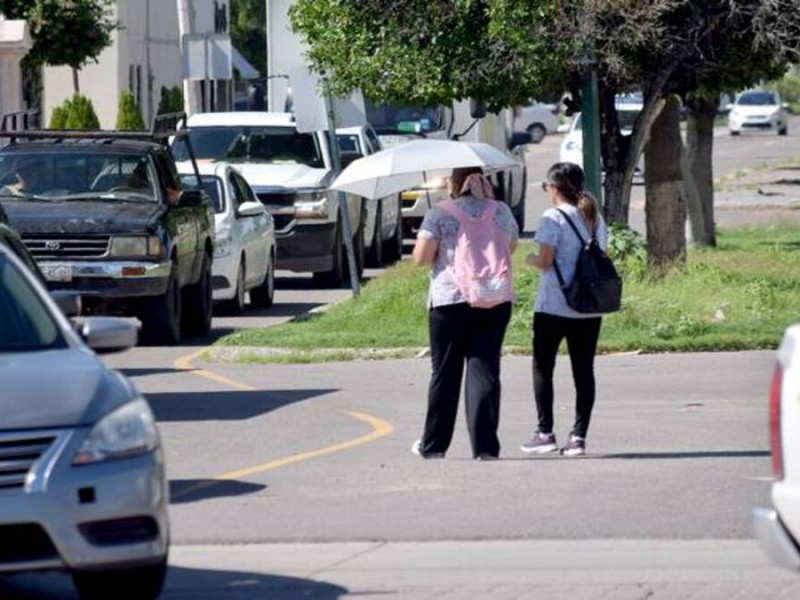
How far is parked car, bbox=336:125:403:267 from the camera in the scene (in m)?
27.4

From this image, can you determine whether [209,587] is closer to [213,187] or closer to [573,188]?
[573,188]

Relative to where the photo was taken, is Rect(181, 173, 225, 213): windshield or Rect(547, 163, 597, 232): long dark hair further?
Rect(181, 173, 225, 213): windshield

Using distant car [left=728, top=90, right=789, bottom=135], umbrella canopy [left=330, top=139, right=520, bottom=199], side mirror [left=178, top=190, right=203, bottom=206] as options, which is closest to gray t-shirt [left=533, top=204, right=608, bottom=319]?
umbrella canopy [left=330, top=139, right=520, bottom=199]

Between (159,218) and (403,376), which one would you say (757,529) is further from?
(159,218)

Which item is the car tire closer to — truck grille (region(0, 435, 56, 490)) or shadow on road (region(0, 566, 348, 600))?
shadow on road (region(0, 566, 348, 600))

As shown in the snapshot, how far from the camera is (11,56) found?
33844mm

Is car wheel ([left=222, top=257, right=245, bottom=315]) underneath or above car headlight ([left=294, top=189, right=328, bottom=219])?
underneath

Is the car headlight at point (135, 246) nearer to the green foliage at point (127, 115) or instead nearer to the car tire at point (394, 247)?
the car tire at point (394, 247)

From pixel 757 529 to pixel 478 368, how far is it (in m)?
4.73

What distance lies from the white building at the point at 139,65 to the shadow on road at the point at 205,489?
33.2m

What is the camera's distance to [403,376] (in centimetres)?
1617

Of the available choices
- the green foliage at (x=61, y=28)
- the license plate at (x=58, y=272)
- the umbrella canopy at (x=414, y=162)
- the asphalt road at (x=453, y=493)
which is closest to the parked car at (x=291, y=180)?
the license plate at (x=58, y=272)

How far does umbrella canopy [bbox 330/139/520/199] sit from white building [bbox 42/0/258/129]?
30087mm

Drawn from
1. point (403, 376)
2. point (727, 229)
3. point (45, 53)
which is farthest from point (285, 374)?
point (45, 53)
